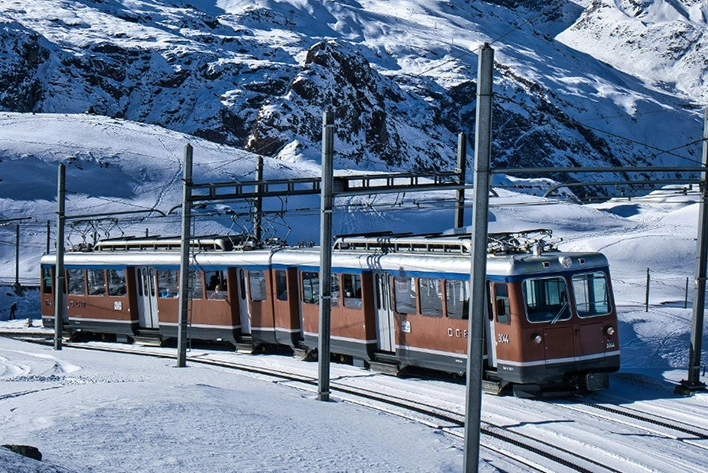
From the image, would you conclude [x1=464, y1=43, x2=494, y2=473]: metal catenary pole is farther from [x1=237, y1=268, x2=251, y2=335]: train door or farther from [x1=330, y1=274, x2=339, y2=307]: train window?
[x1=237, y1=268, x2=251, y2=335]: train door

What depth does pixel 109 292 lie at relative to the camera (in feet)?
111

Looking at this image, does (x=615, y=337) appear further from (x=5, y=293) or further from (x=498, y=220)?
(x=498, y=220)

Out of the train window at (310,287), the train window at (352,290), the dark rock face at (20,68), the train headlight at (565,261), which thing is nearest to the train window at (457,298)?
the train headlight at (565,261)

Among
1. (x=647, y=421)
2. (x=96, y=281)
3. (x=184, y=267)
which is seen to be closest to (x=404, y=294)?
(x=184, y=267)

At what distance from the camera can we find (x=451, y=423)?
17844mm

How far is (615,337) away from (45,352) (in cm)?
1719

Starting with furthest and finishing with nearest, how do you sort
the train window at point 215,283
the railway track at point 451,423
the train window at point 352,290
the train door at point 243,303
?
the train window at point 215,283, the train door at point 243,303, the train window at point 352,290, the railway track at point 451,423

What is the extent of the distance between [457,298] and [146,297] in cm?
1462

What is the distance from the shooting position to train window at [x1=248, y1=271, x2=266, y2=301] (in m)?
28.3

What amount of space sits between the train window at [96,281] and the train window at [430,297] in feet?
50.4

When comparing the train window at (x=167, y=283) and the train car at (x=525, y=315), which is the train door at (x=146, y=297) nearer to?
the train window at (x=167, y=283)

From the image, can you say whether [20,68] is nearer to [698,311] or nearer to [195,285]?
[195,285]

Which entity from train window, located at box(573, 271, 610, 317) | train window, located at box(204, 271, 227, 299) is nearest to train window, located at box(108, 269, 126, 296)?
train window, located at box(204, 271, 227, 299)

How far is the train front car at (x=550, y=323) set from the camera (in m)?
19.6
